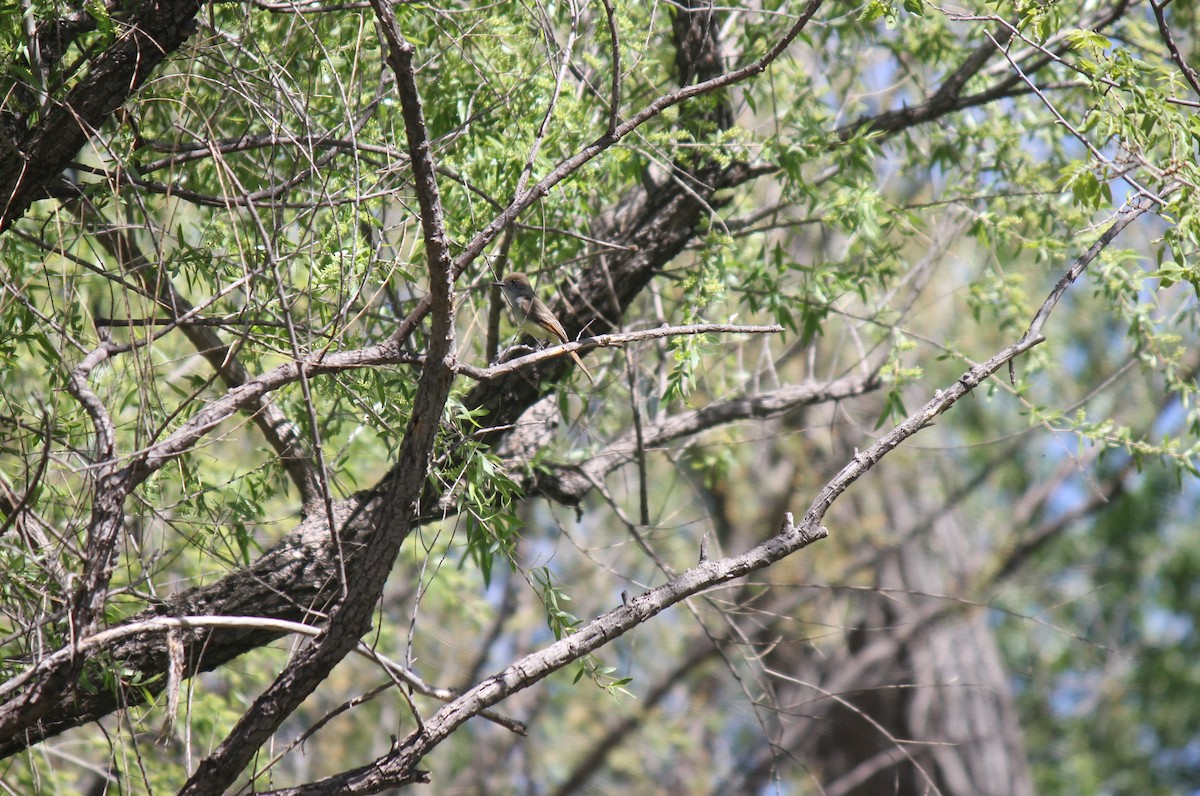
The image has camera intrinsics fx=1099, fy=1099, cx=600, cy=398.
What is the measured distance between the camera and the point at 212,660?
138 inches

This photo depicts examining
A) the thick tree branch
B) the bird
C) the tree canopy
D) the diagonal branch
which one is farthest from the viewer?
the bird

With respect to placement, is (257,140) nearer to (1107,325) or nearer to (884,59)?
(884,59)

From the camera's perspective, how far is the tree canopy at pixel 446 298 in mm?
2859

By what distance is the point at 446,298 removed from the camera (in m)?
2.66

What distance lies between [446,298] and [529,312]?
1.73 m

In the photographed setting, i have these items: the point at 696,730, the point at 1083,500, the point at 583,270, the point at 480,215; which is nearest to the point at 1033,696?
the point at 1083,500

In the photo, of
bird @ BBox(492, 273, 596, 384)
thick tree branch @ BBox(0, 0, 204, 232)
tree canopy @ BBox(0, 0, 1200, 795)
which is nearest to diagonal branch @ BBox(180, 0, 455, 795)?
tree canopy @ BBox(0, 0, 1200, 795)

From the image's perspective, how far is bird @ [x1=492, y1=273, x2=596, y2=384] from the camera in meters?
4.12

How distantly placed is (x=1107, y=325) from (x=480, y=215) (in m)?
11.7

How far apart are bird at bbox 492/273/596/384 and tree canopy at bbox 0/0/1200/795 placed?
0.07 m

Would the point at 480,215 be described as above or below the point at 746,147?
below

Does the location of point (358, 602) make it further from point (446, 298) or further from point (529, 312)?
point (529, 312)

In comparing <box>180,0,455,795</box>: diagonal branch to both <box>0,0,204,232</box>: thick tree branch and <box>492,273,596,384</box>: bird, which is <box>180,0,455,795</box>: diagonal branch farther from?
<box>492,273,596,384</box>: bird

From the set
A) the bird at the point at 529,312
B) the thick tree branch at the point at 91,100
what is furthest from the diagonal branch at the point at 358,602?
the bird at the point at 529,312
